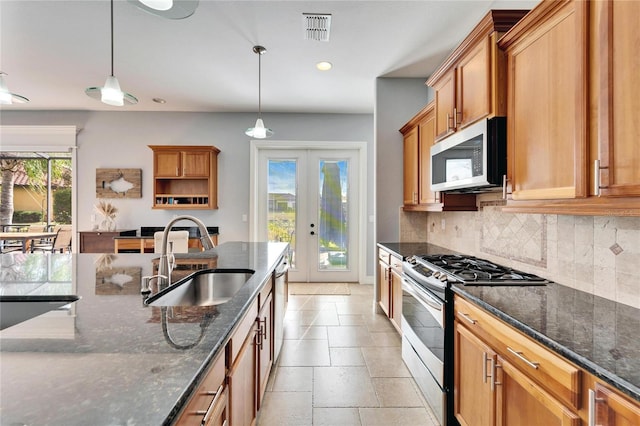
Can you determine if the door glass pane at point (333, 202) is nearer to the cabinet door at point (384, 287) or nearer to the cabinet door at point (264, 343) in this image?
the cabinet door at point (384, 287)

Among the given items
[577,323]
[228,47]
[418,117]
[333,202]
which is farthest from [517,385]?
[333,202]

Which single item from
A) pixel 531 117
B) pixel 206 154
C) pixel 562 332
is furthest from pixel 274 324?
pixel 206 154

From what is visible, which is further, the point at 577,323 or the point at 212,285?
the point at 212,285

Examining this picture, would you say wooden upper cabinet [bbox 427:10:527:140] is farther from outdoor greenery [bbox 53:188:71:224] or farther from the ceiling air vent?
outdoor greenery [bbox 53:188:71:224]

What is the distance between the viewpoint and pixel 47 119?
5043 millimetres

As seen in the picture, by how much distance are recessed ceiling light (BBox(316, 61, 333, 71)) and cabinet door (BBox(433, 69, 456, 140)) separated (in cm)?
131

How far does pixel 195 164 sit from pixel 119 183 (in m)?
1.43

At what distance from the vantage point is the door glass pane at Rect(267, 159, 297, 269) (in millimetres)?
5250

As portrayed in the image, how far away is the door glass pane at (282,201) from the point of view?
5.25 m

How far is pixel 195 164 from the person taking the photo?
481cm

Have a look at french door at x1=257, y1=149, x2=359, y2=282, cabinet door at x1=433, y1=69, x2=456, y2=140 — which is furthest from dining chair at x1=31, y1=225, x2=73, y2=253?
cabinet door at x1=433, y1=69, x2=456, y2=140

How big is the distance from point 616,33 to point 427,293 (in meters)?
1.55

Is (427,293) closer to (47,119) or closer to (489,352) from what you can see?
(489,352)

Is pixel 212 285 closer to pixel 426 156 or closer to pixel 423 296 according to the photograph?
pixel 423 296
